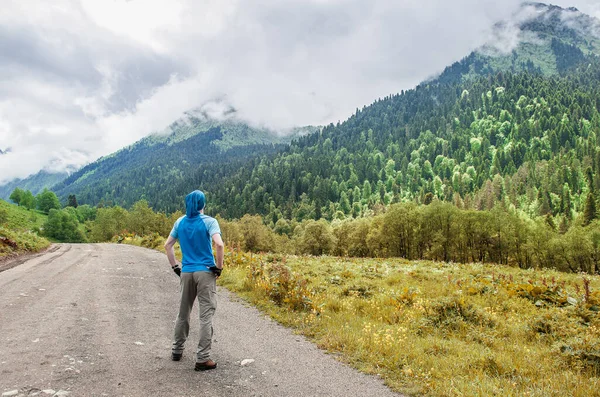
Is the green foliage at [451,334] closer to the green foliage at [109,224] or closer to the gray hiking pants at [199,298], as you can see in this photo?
the gray hiking pants at [199,298]

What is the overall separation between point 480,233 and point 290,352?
7774cm

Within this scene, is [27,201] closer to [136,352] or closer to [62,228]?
[62,228]

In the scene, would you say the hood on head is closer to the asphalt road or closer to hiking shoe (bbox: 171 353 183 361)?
hiking shoe (bbox: 171 353 183 361)

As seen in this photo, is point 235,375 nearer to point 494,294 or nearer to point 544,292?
point 494,294

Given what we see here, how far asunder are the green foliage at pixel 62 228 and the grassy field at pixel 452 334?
137m

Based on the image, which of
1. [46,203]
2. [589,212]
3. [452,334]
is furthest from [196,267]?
[46,203]

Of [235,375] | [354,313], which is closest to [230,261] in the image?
[354,313]

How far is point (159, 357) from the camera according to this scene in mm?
6922

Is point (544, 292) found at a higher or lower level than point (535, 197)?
lower

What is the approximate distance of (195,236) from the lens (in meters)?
7.00

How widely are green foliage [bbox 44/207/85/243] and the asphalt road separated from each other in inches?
5319

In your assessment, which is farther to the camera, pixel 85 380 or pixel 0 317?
pixel 0 317

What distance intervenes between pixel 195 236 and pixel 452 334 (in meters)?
7.74

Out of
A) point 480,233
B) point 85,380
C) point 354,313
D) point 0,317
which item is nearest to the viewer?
point 85,380
